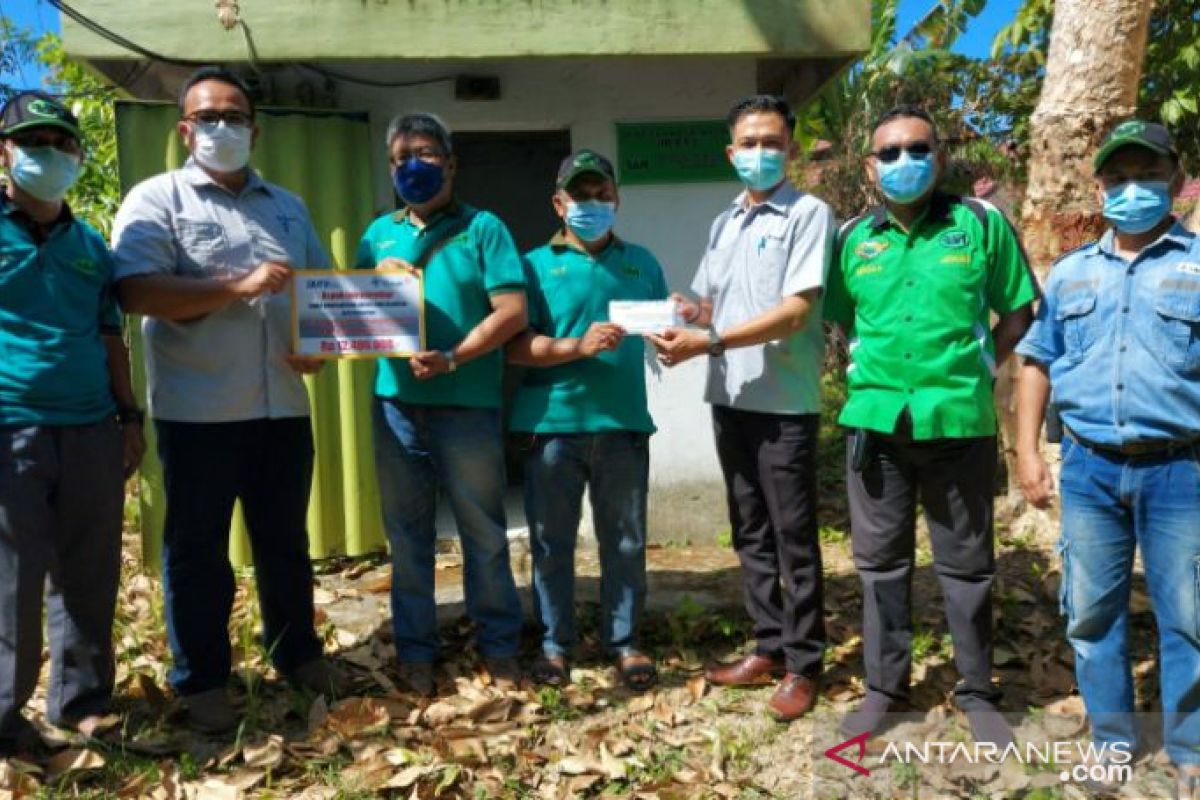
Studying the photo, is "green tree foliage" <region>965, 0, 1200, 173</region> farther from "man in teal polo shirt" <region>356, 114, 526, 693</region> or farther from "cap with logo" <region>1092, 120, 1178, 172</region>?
"man in teal polo shirt" <region>356, 114, 526, 693</region>

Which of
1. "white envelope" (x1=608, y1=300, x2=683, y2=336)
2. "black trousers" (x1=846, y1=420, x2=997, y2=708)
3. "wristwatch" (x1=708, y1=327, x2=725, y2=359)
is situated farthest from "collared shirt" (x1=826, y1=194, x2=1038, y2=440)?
"white envelope" (x1=608, y1=300, x2=683, y2=336)

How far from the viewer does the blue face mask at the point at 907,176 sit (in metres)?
3.46

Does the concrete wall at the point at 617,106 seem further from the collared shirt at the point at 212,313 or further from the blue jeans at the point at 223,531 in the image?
the blue jeans at the point at 223,531

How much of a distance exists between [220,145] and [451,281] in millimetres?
984

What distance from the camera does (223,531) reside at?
376 cm

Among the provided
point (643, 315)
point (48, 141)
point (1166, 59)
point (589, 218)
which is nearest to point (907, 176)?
point (643, 315)

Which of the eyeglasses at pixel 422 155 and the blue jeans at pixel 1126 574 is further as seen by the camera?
the eyeglasses at pixel 422 155

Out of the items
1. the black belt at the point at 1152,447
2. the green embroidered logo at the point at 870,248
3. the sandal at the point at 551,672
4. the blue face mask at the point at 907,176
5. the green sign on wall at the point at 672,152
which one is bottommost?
the sandal at the point at 551,672

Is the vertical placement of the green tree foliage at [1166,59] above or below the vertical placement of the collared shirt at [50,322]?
above

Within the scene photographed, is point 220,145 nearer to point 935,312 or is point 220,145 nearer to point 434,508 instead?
point 434,508

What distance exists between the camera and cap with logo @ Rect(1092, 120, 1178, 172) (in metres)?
3.09

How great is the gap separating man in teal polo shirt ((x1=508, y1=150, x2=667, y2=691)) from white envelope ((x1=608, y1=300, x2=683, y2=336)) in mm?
153

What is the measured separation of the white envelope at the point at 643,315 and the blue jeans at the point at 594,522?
1.55 feet

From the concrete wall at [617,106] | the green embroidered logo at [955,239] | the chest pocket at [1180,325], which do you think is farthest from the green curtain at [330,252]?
the chest pocket at [1180,325]
